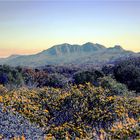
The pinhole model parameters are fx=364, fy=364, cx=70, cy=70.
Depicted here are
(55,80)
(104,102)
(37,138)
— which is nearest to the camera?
(37,138)

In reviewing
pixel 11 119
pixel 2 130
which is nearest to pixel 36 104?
pixel 11 119

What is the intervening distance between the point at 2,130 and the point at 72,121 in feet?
11.5

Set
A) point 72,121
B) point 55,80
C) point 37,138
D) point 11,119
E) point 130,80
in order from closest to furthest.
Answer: point 37,138, point 11,119, point 72,121, point 130,80, point 55,80

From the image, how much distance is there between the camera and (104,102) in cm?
1416

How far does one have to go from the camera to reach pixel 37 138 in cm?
1019

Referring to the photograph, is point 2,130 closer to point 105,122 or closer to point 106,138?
point 106,138

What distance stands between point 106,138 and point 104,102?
3.89 m

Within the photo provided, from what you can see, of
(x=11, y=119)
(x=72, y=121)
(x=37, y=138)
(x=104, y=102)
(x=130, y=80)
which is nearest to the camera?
(x=37, y=138)

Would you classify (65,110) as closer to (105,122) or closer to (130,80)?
(105,122)

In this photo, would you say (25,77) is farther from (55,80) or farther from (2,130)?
(2,130)

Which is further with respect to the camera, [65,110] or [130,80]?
[130,80]

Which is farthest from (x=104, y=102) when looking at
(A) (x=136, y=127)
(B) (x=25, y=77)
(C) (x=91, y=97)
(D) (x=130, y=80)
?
(B) (x=25, y=77)

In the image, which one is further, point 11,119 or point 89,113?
point 89,113

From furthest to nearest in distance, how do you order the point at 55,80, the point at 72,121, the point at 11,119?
the point at 55,80, the point at 72,121, the point at 11,119
